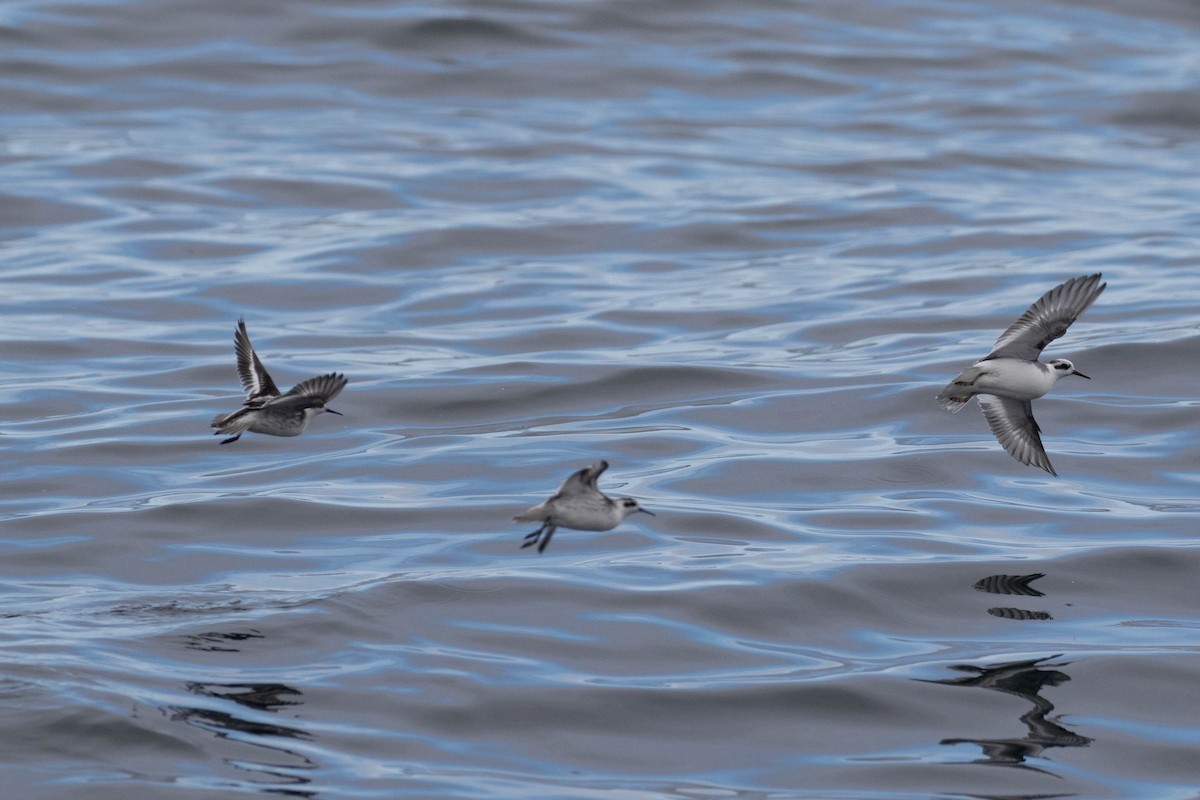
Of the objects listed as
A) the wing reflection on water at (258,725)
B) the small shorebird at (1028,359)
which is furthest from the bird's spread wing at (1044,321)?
the wing reflection on water at (258,725)

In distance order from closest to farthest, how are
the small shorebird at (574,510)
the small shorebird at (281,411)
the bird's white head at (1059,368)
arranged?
the small shorebird at (574,510), the small shorebird at (281,411), the bird's white head at (1059,368)

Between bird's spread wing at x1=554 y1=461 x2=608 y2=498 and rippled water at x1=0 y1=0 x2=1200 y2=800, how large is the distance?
184 cm

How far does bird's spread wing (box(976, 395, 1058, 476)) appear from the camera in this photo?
39.9 feet

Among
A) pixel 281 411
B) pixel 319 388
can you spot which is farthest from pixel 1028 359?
pixel 281 411

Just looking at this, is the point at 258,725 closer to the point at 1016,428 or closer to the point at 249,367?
the point at 249,367

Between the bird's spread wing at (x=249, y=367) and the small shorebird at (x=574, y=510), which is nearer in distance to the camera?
the small shorebird at (x=574, y=510)

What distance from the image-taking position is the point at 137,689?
386 inches

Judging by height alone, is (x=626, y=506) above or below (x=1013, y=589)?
below

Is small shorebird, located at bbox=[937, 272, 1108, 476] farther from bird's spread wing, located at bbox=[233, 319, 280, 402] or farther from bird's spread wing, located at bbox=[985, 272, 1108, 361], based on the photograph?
bird's spread wing, located at bbox=[233, 319, 280, 402]

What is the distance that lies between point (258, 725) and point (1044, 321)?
18.0ft

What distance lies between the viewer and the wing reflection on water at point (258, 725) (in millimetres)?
8984

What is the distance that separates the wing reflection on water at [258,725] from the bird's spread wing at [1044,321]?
16.3 feet

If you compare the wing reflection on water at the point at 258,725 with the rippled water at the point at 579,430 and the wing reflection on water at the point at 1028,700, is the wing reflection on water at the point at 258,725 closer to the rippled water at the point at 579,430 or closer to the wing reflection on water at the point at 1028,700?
the rippled water at the point at 579,430

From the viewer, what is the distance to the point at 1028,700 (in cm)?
1022
